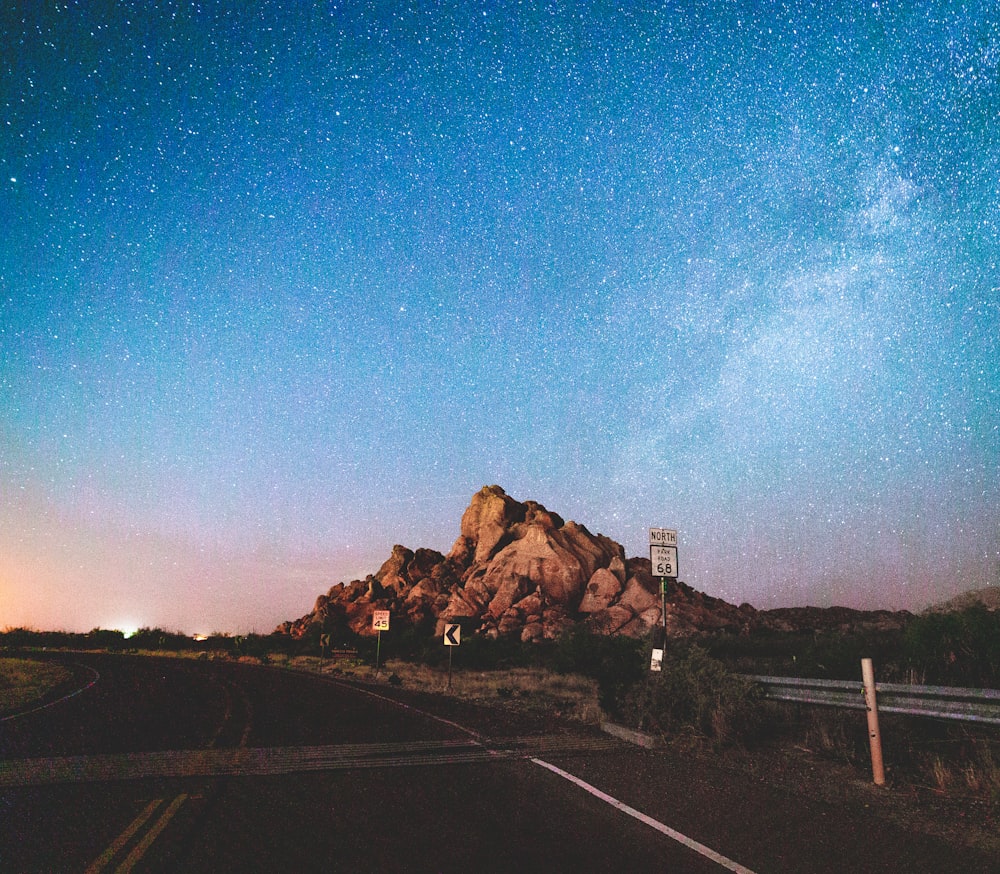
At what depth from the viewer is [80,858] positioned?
5.14 metres

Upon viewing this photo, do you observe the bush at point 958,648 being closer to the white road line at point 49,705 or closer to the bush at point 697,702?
the bush at point 697,702

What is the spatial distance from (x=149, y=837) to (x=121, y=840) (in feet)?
0.68

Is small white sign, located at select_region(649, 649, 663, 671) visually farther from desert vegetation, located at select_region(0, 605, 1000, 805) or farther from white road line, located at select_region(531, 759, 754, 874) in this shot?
white road line, located at select_region(531, 759, 754, 874)

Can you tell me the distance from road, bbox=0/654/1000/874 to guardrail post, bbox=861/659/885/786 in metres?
1.18

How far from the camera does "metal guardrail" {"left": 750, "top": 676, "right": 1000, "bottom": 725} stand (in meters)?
6.96

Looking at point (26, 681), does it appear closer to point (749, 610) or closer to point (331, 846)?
point (331, 846)

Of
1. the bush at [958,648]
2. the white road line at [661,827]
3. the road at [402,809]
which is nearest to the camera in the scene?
the white road line at [661,827]

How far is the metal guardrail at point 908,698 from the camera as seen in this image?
696cm

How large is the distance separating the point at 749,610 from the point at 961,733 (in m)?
64.4

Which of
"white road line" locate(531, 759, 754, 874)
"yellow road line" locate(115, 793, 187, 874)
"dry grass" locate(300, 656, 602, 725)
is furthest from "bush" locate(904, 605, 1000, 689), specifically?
"yellow road line" locate(115, 793, 187, 874)

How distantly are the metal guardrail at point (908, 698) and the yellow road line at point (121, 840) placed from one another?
26.2 feet

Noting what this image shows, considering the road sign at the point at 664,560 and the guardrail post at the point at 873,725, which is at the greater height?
the road sign at the point at 664,560

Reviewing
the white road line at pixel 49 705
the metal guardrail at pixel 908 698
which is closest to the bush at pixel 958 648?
the metal guardrail at pixel 908 698

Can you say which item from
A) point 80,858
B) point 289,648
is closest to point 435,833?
point 80,858
